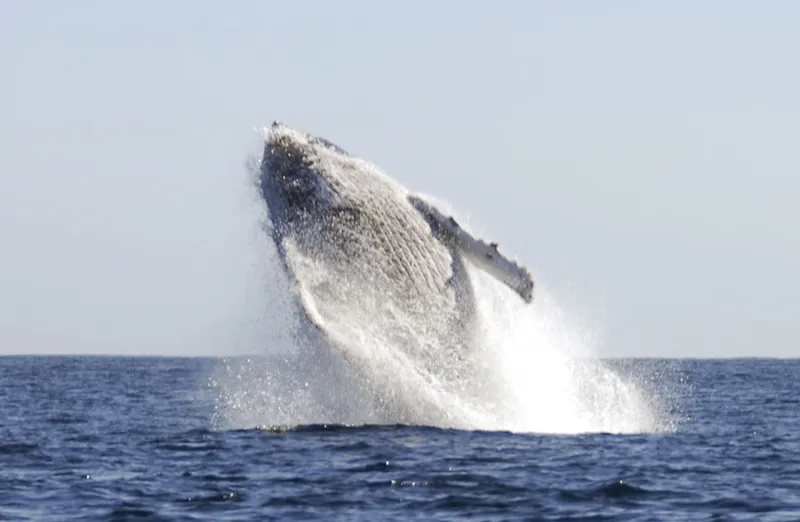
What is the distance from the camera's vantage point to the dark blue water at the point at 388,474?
1437 centimetres

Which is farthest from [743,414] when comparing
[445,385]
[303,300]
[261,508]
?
[261,508]

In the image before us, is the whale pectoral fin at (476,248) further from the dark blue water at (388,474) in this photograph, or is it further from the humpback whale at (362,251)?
the dark blue water at (388,474)

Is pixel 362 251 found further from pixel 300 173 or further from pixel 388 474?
pixel 388 474

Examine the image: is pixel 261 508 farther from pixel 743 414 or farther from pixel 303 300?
pixel 743 414

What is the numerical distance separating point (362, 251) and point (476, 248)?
1.81 metres

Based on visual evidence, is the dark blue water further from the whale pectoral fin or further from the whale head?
the whale head

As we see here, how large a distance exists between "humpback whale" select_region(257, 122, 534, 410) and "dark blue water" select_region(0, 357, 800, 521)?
1346 mm

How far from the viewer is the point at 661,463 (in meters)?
18.0

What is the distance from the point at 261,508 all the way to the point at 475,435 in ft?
20.4

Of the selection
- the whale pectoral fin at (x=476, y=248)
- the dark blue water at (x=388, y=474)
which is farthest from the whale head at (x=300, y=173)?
the dark blue water at (x=388, y=474)

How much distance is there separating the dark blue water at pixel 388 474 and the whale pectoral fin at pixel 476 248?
2287 mm

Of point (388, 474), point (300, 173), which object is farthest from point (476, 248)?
point (388, 474)

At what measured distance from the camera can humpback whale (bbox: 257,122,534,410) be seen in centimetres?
2011

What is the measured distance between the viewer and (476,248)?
2114 centimetres
